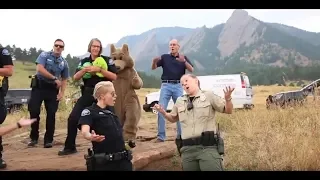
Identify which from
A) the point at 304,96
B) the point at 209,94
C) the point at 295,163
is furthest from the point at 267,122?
the point at 209,94

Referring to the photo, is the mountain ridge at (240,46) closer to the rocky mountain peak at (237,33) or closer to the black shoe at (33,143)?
the rocky mountain peak at (237,33)

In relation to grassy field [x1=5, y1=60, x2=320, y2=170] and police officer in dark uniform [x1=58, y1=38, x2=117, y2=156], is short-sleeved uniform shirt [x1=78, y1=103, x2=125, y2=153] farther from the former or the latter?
grassy field [x1=5, y1=60, x2=320, y2=170]

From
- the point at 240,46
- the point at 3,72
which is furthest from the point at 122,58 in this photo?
the point at 240,46

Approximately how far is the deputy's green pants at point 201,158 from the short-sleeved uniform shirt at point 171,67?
2.80 metres

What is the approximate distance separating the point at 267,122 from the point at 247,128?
2.90ft

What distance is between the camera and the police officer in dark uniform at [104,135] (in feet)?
12.8

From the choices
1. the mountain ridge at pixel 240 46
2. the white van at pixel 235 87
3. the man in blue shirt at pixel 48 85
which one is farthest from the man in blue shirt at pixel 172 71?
the mountain ridge at pixel 240 46

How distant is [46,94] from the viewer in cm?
617

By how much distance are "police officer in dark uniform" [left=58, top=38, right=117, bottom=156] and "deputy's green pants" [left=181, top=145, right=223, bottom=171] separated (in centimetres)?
165

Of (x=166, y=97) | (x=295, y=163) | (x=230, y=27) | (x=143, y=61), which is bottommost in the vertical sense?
(x=295, y=163)

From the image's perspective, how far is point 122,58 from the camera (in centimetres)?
646

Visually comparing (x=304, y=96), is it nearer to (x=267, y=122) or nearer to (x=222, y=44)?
(x=267, y=122)

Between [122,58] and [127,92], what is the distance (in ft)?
1.70

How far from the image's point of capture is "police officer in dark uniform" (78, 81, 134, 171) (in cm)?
389
